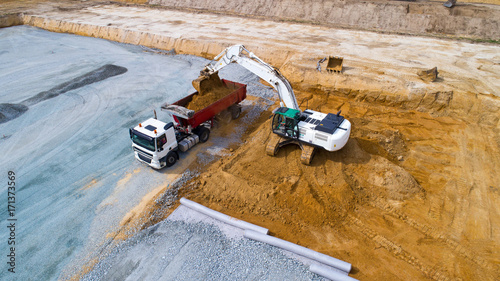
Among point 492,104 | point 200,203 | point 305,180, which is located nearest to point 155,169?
point 200,203

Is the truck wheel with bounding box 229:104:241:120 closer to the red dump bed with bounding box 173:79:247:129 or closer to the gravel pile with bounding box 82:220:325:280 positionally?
the red dump bed with bounding box 173:79:247:129

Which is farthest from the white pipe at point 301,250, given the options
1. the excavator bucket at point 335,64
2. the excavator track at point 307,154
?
the excavator bucket at point 335,64

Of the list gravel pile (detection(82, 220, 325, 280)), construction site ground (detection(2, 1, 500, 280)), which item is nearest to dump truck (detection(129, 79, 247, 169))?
construction site ground (detection(2, 1, 500, 280))

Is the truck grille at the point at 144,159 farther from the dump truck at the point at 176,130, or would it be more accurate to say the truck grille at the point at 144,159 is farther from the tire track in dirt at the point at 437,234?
the tire track in dirt at the point at 437,234

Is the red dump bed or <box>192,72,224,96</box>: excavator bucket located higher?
<box>192,72,224,96</box>: excavator bucket

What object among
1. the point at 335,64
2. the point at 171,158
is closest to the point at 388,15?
the point at 335,64

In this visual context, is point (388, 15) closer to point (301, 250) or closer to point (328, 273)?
point (301, 250)
